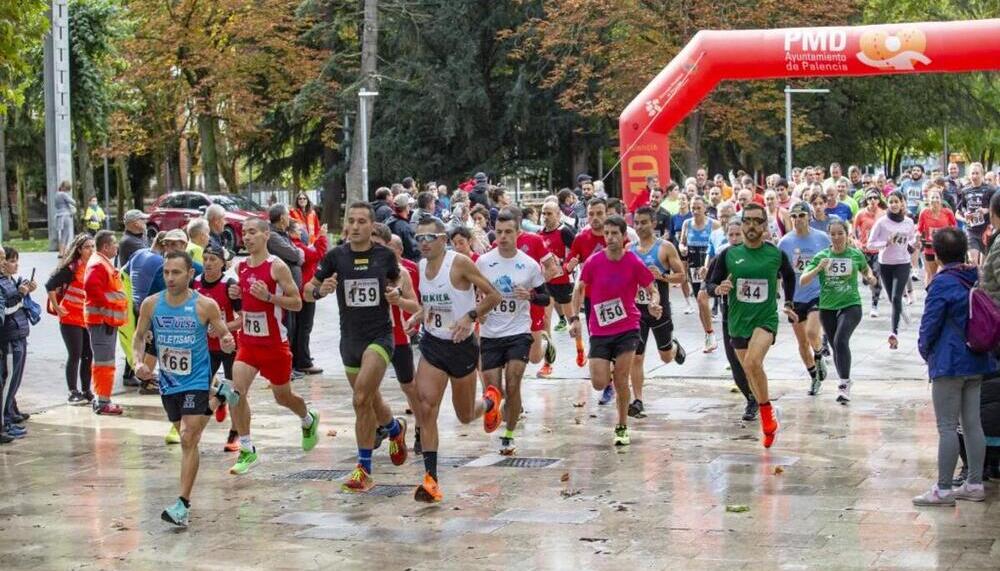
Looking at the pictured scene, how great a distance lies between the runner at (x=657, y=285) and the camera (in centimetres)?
1302

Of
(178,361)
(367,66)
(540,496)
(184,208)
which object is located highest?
(367,66)

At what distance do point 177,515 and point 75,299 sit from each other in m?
5.85

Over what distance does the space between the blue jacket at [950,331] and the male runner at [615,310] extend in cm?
297

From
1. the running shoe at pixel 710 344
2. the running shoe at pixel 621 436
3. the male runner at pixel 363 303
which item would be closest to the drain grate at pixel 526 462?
the running shoe at pixel 621 436

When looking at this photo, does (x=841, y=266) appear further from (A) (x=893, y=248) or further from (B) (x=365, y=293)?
(B) (x=365, y=293)

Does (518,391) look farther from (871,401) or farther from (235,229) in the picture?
(235,229)

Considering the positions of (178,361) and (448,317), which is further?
(448,317)

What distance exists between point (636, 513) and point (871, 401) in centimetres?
521

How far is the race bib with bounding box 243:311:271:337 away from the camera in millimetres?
10711

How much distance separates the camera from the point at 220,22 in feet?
160

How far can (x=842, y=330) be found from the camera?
13367 mm

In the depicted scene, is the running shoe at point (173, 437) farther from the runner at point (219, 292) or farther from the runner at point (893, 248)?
the runner at point (893, 248)

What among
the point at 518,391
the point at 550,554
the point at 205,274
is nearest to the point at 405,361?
the point at 518,391

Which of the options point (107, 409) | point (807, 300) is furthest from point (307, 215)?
point (807, 300)
